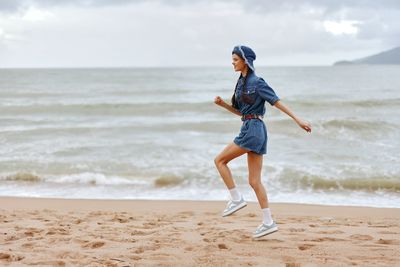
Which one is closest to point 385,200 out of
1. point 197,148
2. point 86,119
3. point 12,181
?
point 197,148

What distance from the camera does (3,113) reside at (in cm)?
2542

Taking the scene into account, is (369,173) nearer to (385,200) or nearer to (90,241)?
(385,200)

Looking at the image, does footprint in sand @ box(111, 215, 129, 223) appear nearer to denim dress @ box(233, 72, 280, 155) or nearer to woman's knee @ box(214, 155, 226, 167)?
woman's knee @ box(214, 155, 226, 167)

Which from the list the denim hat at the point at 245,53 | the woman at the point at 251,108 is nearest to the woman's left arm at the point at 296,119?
the woman at the point at 251,108

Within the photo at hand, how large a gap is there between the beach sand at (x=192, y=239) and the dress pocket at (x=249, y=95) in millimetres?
1435

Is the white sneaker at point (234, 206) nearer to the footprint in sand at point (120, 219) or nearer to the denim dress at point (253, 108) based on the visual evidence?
the denim dress at point (253, 108)

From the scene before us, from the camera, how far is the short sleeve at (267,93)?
4871 millimetres

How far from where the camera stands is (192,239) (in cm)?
548

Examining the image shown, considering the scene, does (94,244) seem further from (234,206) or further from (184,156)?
(184,156)

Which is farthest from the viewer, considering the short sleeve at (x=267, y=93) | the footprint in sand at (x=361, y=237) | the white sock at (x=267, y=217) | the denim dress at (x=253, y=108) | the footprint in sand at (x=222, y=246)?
the footprint in sand at (x=361, y=237)

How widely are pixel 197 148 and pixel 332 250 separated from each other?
10362mm

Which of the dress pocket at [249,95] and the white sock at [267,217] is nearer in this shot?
the dress pocket at [249,95]

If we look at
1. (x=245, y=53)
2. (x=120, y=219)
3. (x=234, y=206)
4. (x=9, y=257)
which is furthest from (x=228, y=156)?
(x=120, y=219)

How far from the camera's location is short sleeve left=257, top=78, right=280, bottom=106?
16.0ft
